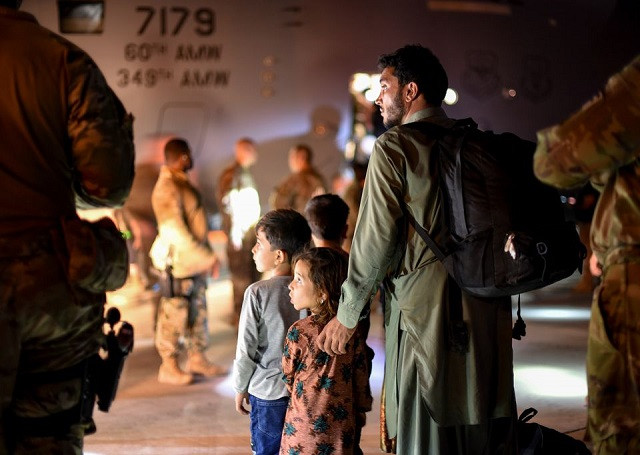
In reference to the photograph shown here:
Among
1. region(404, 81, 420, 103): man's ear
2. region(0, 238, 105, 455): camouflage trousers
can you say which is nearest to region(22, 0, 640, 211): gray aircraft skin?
region(404, 81, 420, 103): man's ear

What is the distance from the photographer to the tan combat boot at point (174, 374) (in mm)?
6738

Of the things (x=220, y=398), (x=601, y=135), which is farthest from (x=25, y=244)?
(x=220, y=398)

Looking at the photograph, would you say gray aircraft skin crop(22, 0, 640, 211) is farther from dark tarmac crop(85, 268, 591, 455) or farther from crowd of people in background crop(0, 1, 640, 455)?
crowd of people in background crop(0, 1, 640, 455)

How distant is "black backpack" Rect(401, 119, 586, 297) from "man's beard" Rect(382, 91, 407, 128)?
317mm

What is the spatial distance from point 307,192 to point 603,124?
6.46 meters

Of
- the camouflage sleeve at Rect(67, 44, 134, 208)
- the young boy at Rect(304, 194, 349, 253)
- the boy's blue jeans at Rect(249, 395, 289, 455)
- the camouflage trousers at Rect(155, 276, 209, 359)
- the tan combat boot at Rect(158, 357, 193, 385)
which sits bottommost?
the tan combat boot at Rect(158, 357, 193, 385)

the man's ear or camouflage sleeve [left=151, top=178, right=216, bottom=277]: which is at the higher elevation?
the man's ear

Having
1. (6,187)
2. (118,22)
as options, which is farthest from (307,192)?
(6,187)

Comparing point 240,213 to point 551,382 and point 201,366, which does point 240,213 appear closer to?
point 201,366

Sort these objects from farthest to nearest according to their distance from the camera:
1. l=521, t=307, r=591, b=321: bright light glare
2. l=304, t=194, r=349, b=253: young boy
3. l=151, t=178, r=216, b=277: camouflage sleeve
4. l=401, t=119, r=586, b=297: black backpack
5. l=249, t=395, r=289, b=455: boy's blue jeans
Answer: l=521, t=307, r=591, b=321: bright light glare → l=151, t=178, r=216, b=277: camouflage sleeve → l=304, t=194, r=349, b=253: young boy → l=249, t=395, r=289, b=455: boy's blue jeans → l=401, t=119, r=586, b=297: black backpack

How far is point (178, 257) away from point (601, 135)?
4520mm

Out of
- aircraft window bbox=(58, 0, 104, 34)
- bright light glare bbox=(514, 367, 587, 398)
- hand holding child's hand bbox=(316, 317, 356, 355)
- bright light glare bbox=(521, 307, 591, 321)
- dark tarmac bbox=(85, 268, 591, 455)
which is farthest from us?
aircraft window bbox=(58, 0, 104, 34)

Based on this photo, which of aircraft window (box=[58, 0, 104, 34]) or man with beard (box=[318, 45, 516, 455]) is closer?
man with beard (box=[318, 45, 516, 455])

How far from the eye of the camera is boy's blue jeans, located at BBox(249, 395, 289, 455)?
12.9 feet
